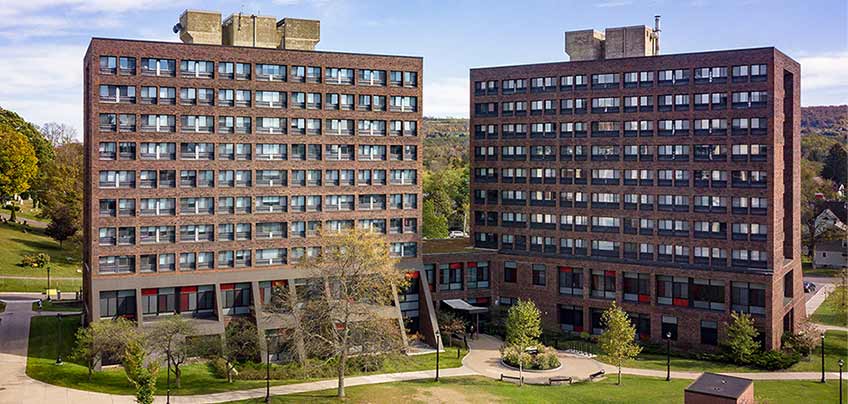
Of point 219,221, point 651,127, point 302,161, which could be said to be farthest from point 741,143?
point 219,221

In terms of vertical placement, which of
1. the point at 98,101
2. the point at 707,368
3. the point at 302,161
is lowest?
the point at 707,368

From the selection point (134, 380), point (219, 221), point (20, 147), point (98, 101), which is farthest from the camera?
point (20, 147)

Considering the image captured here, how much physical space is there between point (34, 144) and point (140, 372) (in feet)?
320

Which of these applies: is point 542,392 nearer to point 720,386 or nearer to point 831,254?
point 720,386

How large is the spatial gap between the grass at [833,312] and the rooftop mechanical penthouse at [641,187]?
3.63 meters

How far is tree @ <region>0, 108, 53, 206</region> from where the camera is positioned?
129875mm

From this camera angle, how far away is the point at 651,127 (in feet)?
272

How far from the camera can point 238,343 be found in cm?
7031

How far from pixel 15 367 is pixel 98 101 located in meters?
23.3

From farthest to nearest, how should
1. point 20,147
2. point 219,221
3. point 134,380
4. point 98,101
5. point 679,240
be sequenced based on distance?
point 20,147 → point 679,240 → point 219,221 → point 98,101 → point 134,380

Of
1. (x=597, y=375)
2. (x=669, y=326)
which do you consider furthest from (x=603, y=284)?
(x=597, y=375)

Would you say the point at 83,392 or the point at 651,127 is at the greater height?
the point at 651,127

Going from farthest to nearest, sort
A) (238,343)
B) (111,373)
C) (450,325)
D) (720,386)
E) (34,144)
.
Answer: (34,144), (450,325), (238,343), (111,373), (720,386)

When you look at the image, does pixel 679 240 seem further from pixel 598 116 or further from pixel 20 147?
pixel 20 147
